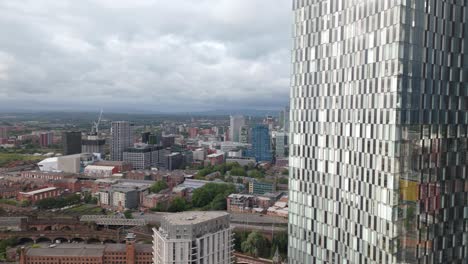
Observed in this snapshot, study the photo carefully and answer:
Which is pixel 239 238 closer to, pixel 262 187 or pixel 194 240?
pixel 194 240

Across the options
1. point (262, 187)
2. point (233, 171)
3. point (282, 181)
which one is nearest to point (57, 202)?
point (262, 187)

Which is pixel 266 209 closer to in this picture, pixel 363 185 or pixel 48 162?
pixel 363 185

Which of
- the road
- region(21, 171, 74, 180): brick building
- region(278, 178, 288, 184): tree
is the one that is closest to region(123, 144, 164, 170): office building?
region(21, 171, 74, 180): brick building

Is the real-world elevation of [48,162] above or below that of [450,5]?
below

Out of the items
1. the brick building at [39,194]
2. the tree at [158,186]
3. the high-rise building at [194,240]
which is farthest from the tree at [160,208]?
the high-rise building at [194,240]

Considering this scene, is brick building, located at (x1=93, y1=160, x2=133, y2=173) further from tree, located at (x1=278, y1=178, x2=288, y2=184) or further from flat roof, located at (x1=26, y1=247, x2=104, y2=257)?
flat roof, located at (x1=26, y1=247, x2=104, y2=257)

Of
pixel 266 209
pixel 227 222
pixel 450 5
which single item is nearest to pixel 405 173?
pixel 450 5

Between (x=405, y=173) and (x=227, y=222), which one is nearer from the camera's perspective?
(x=405, y=173)
